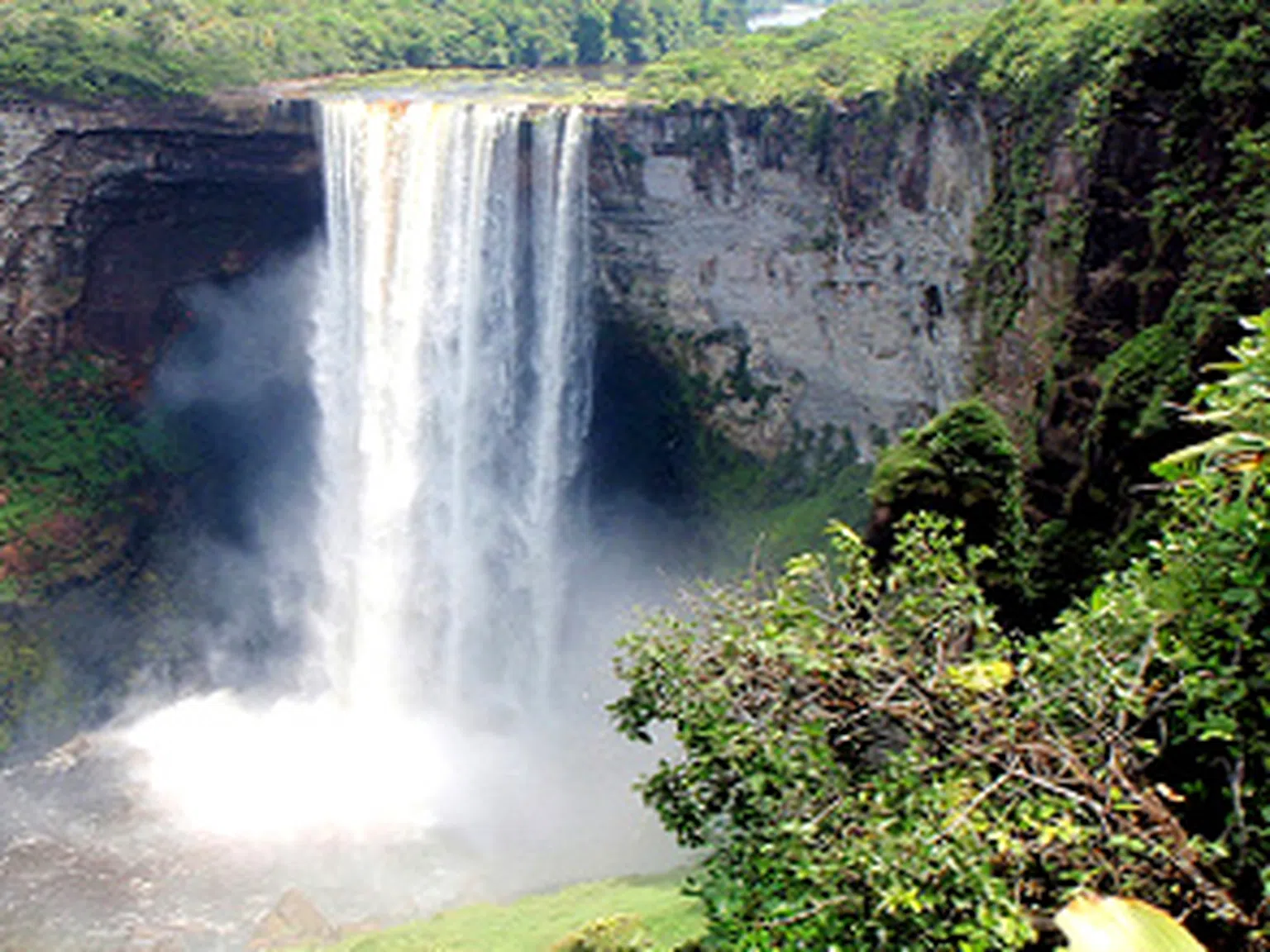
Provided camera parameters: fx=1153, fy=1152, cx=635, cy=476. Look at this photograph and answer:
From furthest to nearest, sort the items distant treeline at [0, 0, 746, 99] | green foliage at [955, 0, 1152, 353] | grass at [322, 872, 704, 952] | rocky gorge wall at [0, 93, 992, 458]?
distant treeline at [0, 0, 746, 99] < rocky gorge wall at [0, 93, 992, 458] < green foliage at [955, 0, 1152, 353] < grass at [322, 872, 704, 952]

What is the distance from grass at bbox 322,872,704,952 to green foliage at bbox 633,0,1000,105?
1541 cm

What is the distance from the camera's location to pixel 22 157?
27812 mm

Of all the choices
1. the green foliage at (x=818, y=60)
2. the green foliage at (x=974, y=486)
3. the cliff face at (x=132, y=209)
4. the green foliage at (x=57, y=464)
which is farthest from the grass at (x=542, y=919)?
the cliff face at (x=132, y=209)

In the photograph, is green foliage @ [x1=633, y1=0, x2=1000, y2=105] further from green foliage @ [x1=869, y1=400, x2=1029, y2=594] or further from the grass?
the grass

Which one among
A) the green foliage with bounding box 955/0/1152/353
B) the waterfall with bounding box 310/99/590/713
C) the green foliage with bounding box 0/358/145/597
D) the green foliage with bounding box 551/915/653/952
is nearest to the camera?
the green foliage with bounding box 551/915/653/952

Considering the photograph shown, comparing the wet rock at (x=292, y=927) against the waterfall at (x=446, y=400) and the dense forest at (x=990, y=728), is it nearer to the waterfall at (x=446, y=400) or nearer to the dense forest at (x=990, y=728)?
the waterfall at (x=446, y=400)

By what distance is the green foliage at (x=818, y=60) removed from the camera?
2442 centimetres

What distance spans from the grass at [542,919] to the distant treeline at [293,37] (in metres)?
21.7

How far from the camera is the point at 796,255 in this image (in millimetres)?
26469

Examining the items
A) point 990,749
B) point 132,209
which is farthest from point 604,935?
point 132,209

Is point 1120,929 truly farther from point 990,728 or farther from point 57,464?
point 57,464

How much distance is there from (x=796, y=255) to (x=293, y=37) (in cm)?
2207

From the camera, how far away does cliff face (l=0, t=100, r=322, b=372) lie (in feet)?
92.7

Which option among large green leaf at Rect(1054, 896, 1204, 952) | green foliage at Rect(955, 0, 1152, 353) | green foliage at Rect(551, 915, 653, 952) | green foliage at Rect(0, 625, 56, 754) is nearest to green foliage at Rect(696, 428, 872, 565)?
green foliage at Rect(955, 0, 1152, 353)
